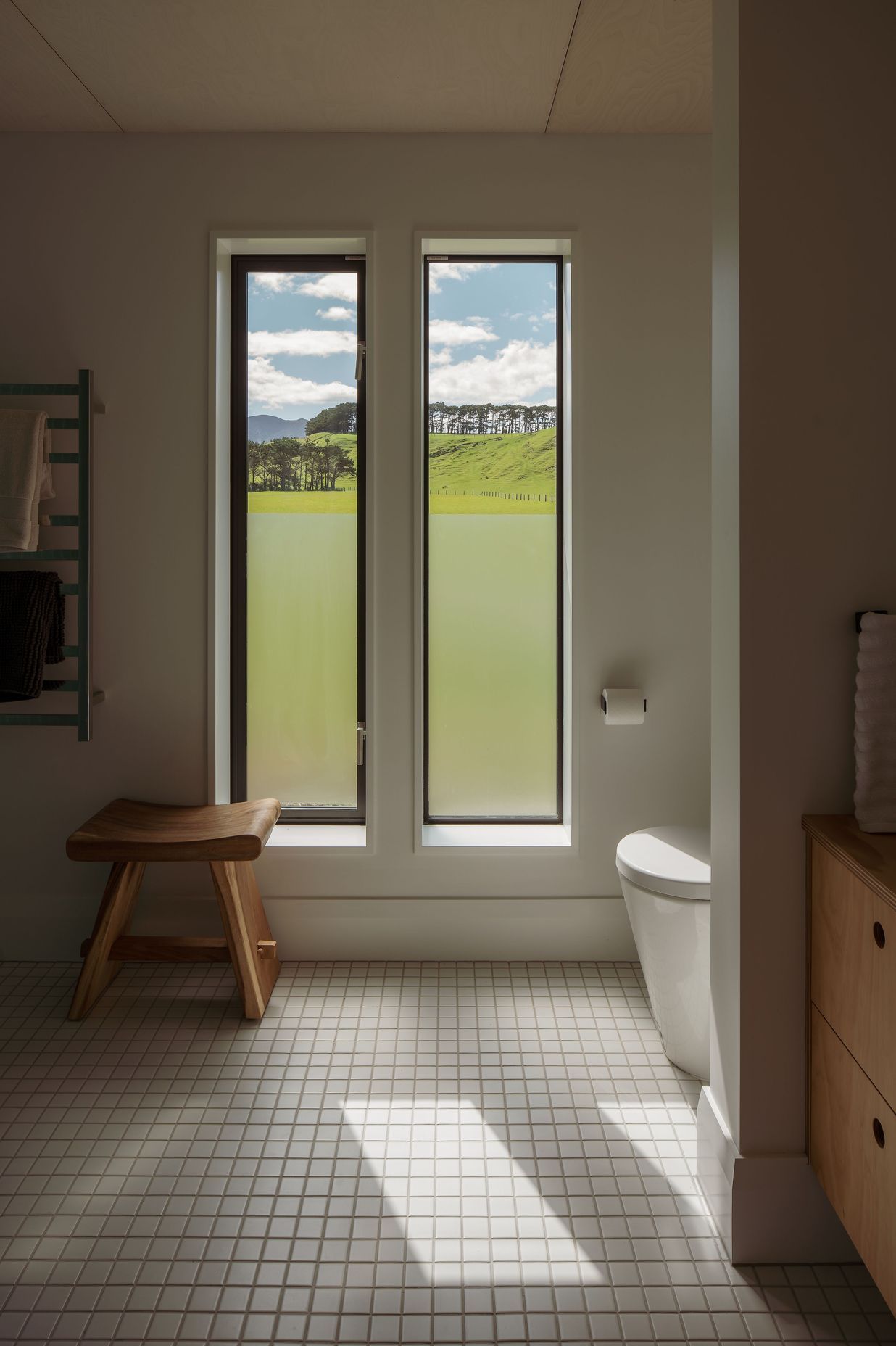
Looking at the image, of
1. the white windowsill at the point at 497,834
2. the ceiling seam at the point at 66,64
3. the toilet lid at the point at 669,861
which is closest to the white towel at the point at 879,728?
the toilet lid at the point at 669,861

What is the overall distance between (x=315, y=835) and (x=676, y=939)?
3.66 feet

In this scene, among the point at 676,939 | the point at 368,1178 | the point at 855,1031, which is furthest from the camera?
the point at 676,939

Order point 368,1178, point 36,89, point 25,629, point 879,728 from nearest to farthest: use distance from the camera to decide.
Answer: point 879,728 → point 368,1178 → point 36,89 → point 25,629

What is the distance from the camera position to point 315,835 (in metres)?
2.53

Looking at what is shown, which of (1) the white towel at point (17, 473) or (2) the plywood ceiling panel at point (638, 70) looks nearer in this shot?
(2) the plywood ceiling panel at point (638, 70)

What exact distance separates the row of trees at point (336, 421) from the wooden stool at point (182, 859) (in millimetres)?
1129

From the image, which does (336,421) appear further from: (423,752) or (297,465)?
(423,752)

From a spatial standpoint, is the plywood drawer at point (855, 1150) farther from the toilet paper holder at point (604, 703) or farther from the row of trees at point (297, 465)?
the row of trees at point (297, 465)

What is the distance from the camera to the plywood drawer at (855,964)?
3.67 ft

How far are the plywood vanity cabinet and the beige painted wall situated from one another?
5cm

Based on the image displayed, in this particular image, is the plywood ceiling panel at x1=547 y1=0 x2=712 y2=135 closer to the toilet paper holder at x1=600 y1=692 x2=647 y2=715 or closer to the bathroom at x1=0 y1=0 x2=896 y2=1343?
the bathroom at x1=0 y1=0 x2=896 y2=1343

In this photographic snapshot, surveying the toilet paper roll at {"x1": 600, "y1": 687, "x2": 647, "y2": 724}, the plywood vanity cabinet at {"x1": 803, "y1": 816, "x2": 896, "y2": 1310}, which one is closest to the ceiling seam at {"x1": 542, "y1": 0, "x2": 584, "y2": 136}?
the toilet paper roll at {"x1": 600, "y1": 687, "x2": 647, "y2": 724}

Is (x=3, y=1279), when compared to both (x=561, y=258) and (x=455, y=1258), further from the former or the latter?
(x=561, y=258)

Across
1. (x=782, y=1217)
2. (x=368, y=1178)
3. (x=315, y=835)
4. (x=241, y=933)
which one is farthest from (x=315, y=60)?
(x=782, y=1217)
